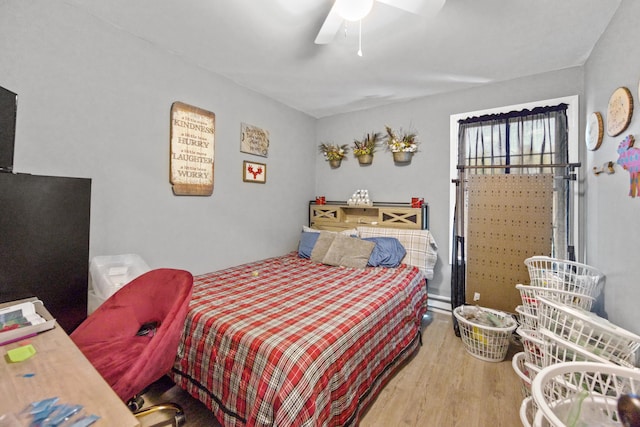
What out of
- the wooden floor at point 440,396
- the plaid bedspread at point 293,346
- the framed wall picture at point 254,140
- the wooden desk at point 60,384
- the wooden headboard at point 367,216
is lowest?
the wooden floor at point 440,396

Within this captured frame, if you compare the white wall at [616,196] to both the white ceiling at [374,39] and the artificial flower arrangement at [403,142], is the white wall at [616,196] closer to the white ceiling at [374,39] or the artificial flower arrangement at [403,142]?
the white ceiling at [374,39]

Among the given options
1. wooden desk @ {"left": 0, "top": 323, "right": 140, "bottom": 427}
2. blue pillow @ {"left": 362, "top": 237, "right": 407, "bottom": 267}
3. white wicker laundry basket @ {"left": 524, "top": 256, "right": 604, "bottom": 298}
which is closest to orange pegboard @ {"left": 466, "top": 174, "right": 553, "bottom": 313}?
white wicker laundry basket @ {"left": 524, "top": 256, "right": 604, "bottom": 298}

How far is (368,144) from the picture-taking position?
367 cm

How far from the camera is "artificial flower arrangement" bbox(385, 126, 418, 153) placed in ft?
11.0

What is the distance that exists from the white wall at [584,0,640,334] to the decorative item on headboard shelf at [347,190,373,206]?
209 cm

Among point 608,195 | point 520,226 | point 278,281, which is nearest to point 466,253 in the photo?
point 520,226

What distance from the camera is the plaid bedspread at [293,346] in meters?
1.30

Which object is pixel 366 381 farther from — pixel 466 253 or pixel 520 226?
pixel 520 226

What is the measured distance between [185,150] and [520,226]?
3.16 meters

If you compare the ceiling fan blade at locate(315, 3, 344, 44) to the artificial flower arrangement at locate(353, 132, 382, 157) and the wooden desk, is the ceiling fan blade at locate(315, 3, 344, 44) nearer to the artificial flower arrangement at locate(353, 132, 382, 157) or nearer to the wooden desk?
the artificial flower arrangement at locate(353, 132, 382, 157)

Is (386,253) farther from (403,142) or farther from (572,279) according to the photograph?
(572,279)

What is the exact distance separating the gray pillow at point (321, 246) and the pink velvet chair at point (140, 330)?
181cm

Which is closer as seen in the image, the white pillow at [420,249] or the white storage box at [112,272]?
the white storage box at [112,272]

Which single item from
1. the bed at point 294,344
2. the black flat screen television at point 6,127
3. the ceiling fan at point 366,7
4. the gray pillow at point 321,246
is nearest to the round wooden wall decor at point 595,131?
the ceiling fan at point 366,7
